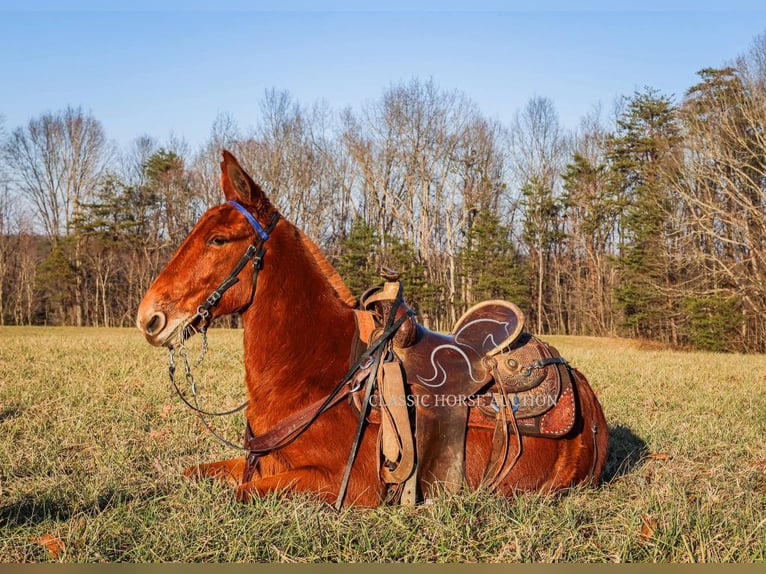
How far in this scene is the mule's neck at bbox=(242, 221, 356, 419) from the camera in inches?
132

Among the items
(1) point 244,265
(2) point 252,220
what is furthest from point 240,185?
(1) point 244,265

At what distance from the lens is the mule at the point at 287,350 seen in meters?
3.19

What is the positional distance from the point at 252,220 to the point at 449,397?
1418mm

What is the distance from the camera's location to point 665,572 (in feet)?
8.10

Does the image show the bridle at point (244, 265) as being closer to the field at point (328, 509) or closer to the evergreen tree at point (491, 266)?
the field at point (328, 509)

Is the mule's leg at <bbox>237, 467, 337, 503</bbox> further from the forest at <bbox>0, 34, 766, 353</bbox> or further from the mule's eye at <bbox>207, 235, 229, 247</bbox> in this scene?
the forest at <bbox>0, 34, 766, 353</bbox>

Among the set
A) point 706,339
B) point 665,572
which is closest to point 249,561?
point 665,572

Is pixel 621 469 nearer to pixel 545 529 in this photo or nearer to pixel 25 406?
pixel 545 529

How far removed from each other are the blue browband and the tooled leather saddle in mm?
684

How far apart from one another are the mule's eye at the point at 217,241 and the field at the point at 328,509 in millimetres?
1314

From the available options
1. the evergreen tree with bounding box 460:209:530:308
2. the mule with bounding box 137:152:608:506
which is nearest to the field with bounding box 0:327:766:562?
the mule with bounding box 137:152:608:506

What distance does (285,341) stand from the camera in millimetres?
3359

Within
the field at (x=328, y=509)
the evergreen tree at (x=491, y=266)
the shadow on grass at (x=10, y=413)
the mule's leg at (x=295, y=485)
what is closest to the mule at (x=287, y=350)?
the mule's leg at (x=295, y=485)

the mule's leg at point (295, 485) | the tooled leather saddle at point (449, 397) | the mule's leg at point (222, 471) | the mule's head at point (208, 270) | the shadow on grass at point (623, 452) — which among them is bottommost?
the shadow on grass at point (623, 452)
